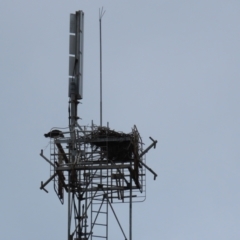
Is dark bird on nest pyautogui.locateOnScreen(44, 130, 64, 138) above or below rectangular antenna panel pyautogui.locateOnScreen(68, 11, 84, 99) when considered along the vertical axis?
below

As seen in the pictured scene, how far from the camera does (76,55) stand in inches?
3639

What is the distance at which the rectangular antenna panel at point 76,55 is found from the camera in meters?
92.1

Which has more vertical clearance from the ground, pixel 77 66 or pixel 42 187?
pixel 77 66

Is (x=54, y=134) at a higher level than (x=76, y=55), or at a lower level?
lower

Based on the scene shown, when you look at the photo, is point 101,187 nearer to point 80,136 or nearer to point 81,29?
point 80,136

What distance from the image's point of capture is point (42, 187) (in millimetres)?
89750

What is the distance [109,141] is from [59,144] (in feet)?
10.2

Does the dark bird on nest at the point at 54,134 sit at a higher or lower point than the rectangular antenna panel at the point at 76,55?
lower

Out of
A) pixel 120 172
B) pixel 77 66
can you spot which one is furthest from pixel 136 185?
pixel 77 66

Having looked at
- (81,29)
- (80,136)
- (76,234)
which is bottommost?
(76,234)

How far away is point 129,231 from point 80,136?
6232 millimetres

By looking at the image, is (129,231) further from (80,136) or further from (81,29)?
(81,29)

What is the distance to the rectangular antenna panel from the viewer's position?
92.1 m

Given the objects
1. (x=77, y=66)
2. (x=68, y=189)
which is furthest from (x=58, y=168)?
(x=77, y=66)
